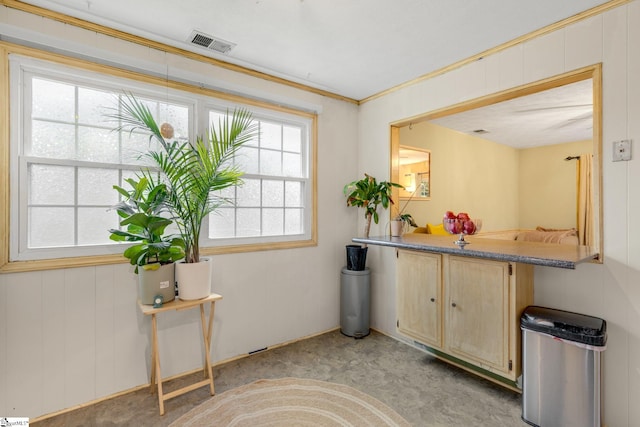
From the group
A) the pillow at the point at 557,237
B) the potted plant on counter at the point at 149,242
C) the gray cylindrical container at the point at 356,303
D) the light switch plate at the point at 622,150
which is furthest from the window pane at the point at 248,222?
the pillow at the point at 557,237

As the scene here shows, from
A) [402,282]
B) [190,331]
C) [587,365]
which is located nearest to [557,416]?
[587,365]

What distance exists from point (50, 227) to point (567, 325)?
3.32m

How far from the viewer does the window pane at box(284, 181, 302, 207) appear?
3.11 meters

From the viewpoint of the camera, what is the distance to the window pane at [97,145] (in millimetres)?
2098

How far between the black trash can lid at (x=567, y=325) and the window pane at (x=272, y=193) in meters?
2.21

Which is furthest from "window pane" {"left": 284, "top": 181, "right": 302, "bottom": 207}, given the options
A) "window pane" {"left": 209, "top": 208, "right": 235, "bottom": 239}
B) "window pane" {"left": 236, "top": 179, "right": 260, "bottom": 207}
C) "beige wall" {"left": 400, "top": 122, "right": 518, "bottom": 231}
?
"beige wall" {"left": 400, "top": 122, "right": 518, "bottom": 231}

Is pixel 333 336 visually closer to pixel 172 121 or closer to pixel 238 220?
pixel 238 220

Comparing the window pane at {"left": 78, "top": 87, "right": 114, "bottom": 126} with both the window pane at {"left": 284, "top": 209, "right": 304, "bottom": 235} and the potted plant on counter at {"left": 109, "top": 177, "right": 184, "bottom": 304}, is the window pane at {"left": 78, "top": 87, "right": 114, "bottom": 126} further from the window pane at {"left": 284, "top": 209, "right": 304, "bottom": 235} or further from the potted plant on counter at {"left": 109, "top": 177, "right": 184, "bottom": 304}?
the window pane at {"left": 284, "top": 209, "right": 304, "bottom": 235}

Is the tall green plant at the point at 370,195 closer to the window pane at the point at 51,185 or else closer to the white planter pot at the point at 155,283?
the white planter pot at the point at 155,283

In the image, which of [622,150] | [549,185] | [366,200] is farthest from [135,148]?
[549,185]

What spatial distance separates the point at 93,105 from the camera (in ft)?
7.03

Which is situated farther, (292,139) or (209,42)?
(292,139)

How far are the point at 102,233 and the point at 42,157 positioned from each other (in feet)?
1.97

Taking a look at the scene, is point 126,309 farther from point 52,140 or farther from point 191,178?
point 52,140
